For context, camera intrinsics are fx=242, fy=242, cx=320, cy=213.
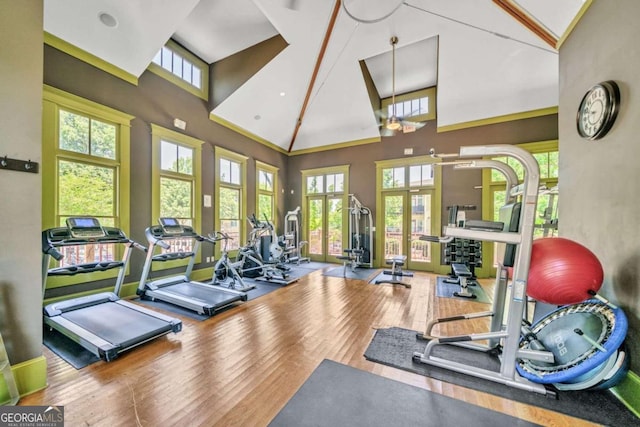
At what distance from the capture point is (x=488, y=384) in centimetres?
203

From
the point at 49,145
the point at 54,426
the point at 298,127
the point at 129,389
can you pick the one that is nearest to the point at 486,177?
the point at 298,127

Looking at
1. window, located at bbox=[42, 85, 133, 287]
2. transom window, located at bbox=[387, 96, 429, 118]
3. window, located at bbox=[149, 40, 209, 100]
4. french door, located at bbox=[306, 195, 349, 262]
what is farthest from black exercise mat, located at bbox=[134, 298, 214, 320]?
transom window, located at bbox=[387, 96, 429, 118]

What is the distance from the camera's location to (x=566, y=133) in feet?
9.64

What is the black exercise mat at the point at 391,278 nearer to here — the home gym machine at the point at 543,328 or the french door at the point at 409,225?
the french door at the point at 409,225

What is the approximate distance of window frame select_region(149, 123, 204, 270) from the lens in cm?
460

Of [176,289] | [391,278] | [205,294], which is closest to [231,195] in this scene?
[176,289]

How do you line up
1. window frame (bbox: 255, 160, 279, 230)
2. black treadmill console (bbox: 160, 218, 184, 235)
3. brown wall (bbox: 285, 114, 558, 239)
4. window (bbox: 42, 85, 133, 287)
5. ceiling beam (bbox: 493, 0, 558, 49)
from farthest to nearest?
1. window frame (bbox: 255, 160, 279, 230)
2. brown wall (bbox: 285, 114, 558, 239)
3. black treadmill console (bbox: 160, 218, 184, 235)
4. ceiling beam (bbox: 493, 0, 558, 49)
5. window (bbox: 42, 85, 133, 287)

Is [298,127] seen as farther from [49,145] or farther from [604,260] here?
[604,260]

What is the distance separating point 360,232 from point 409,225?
1400mm

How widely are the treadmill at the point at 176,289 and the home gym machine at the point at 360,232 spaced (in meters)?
3.52

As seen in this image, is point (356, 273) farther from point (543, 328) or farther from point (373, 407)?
point (373, 407)

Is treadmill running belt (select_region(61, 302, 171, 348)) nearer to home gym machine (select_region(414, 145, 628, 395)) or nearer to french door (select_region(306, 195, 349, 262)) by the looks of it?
home gym machine (select_region(414, 145, 628, 395))

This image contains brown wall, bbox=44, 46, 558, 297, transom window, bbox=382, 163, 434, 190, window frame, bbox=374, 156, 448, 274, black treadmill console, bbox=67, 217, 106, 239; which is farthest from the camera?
transom window, bbox=382, 163, 434, 190

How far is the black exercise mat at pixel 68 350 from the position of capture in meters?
2.33
